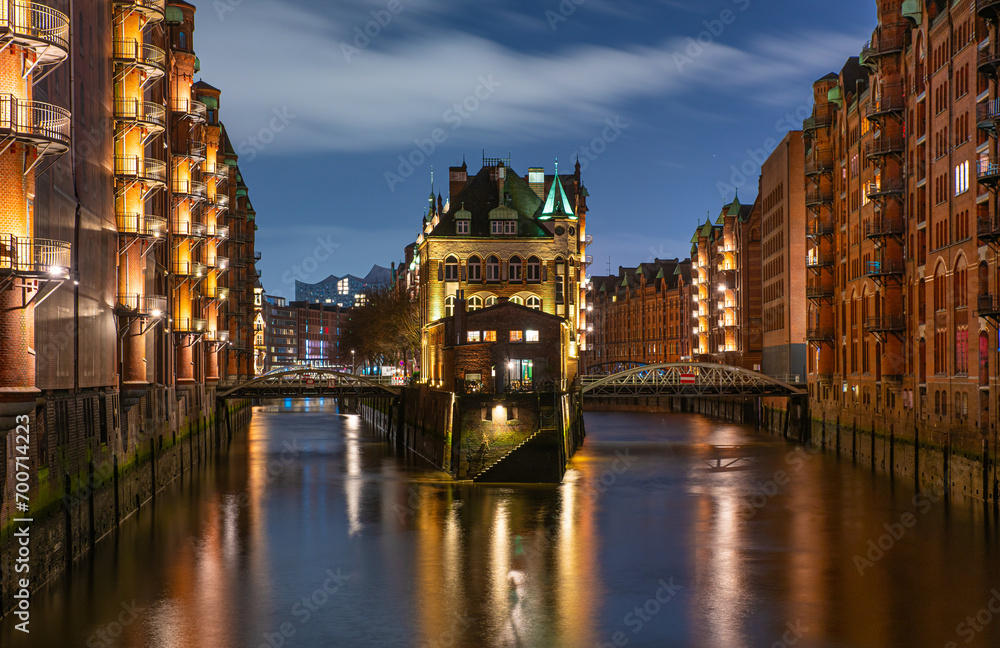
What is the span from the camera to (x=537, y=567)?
1403 inches

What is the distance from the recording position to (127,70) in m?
45.7

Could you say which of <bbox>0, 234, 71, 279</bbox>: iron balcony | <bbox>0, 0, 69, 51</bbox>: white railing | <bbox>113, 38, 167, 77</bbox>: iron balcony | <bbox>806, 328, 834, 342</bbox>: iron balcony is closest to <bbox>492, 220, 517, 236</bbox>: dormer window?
<bbox>806, 328, 834, 342</bbox>: iron balcony

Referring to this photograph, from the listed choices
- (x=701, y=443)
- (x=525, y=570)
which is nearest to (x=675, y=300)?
(x=701, y=443)

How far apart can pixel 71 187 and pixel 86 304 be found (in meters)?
4.23

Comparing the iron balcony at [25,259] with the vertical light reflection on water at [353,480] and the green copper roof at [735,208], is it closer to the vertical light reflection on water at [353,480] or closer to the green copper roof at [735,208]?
the vertical light reflection on water at [353,480]

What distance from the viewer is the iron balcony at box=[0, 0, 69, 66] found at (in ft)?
84.9

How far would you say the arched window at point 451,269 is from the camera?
270 feet

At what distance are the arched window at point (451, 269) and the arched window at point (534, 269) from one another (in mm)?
5404

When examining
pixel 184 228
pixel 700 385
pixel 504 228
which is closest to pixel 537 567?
pixel 184 228

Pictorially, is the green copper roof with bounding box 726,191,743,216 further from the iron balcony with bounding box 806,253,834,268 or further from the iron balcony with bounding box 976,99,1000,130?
the iron balcony with bounding box 976,99,1000,130

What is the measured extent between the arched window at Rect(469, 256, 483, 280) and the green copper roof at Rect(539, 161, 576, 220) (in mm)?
6327

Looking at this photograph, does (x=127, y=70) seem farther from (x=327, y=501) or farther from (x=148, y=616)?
(x=148, y=616)

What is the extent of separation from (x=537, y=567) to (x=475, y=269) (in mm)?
48366

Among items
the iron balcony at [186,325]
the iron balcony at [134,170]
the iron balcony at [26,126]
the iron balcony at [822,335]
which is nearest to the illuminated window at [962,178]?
the iron balcony at [822,335]
